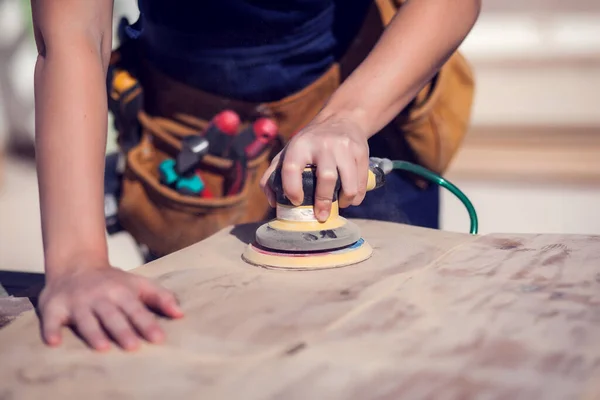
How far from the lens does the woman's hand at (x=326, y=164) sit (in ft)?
2.59

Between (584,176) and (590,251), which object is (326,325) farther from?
(584,176)

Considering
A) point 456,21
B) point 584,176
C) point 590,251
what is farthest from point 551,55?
point 590,251

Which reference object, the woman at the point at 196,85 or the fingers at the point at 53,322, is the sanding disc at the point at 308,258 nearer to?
the woman at the point at 196,85

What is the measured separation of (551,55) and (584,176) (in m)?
0.43

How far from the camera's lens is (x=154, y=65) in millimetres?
1185

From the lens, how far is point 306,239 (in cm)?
81

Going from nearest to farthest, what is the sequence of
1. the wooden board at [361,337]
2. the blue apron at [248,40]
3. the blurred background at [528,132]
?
the wooden board at [361,337], the blue apron at [248,40], the blurred background at [528,132]

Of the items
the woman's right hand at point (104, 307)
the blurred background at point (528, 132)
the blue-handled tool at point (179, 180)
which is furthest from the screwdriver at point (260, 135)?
the blurred background at point (528, 132)

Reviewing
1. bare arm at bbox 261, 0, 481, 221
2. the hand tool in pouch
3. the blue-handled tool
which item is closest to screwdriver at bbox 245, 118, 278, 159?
the hand tool in pouch

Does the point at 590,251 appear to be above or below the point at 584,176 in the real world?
above

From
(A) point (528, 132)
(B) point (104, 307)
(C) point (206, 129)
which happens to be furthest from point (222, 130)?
(A) point (528, 132)

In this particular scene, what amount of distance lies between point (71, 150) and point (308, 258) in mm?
303

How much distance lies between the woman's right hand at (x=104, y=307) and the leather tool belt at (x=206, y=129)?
47 centimetres

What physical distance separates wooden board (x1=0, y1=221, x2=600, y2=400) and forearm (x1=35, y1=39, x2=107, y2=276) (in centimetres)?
8
